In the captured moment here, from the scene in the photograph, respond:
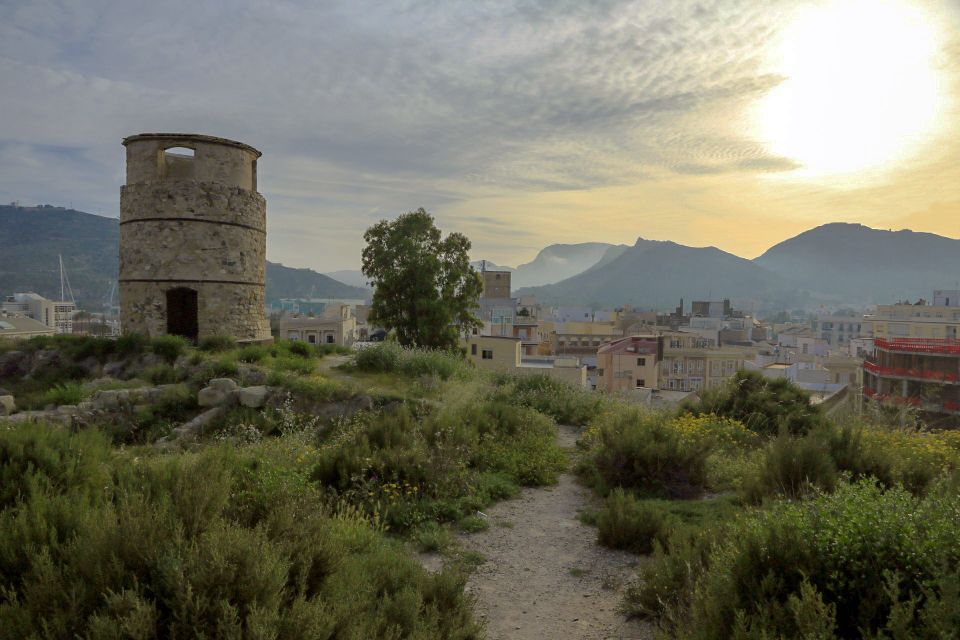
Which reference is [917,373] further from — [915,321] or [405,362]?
[915,321]

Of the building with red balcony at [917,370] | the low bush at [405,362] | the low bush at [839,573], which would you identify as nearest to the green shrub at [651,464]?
the low bush at [839,573]

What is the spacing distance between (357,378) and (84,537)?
10748mm

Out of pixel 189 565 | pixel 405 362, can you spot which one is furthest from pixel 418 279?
pixel 189 565

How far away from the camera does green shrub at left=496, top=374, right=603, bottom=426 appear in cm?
1235

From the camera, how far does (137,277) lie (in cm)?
1591

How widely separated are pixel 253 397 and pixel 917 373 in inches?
1197

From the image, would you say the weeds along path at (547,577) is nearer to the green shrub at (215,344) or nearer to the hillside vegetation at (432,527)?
the hillside vegetation at (432,527)

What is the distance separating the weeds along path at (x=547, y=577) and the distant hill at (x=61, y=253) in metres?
109

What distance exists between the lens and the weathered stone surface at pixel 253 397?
1173cm

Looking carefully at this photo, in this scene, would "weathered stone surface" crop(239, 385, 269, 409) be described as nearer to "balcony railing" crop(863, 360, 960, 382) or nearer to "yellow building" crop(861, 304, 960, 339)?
"balcony railing" crop(863, 360, 960, 382)

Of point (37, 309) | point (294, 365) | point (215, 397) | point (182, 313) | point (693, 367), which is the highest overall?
point (182, 313)

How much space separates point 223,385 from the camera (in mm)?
12203

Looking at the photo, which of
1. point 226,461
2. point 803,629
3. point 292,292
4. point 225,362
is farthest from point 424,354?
point 292,292

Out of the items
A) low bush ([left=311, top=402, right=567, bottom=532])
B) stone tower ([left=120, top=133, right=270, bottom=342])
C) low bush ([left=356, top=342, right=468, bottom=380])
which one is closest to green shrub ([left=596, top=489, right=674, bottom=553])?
low bush ([left=311, top=402, right=567, bottom=532])
